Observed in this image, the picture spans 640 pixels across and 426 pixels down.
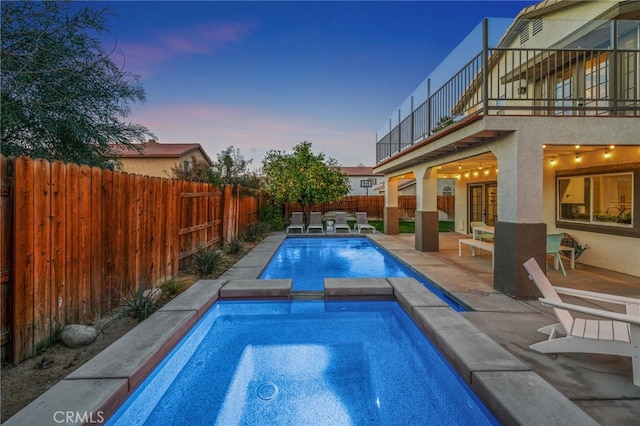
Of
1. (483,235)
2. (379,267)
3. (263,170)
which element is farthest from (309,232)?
(483,235)

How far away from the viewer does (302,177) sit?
55.6 feet

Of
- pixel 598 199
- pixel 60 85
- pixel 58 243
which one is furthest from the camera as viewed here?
pixel 598 199

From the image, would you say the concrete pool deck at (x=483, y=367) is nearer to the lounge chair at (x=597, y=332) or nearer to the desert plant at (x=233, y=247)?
the lounge chair at (x=597, y=332)

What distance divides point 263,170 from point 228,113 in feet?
11.9

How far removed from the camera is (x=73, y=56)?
601 centimetres

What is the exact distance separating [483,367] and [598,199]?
7.50 m

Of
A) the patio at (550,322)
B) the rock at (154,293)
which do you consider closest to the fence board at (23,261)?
the rock at (154,293)

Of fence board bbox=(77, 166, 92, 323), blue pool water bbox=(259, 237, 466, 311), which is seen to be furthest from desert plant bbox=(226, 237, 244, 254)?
fence board bbox=(77, 166, 92, 323)

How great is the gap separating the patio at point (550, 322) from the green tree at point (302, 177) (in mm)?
8642

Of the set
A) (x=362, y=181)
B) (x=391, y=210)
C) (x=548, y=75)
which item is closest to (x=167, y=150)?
(x=391, y=210)

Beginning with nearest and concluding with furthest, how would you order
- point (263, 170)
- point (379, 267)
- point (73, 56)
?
point (73, 56)
point (379, 267)
point (263, 170)

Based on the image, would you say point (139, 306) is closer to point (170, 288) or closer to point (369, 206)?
point (170, 288)

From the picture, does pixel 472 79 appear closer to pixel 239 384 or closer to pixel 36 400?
pixel 239 384

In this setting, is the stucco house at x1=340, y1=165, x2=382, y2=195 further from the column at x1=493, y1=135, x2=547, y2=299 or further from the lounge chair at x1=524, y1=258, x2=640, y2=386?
the lounge chair at x1=524, y1=258, x2=640, y2=386
